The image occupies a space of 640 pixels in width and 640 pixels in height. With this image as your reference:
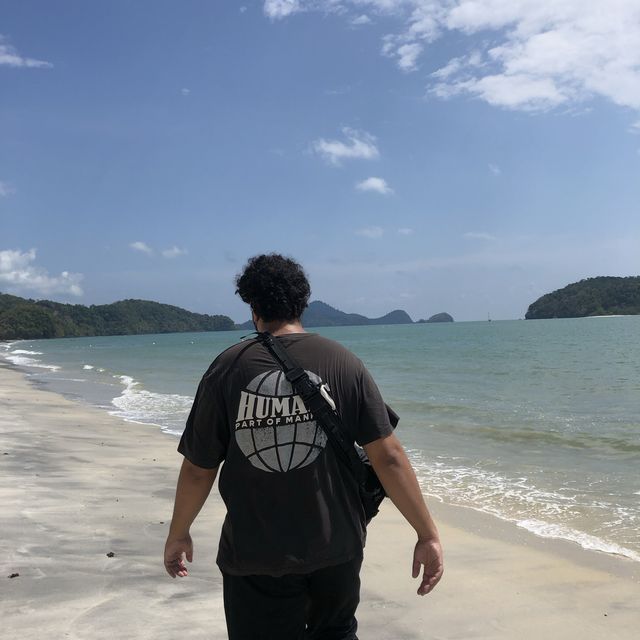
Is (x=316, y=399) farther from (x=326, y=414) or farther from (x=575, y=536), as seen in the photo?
(x=575, y=536)

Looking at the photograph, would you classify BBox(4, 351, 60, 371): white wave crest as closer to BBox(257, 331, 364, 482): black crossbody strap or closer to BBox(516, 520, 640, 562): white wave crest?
BBox(516, 520, 640, 562): white wave crest

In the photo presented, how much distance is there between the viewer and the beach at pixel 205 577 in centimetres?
379

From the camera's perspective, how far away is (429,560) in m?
2.36

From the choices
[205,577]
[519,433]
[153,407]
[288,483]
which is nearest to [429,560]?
[288,483]

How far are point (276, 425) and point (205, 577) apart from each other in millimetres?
2758

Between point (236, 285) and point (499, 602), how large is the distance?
126 inches

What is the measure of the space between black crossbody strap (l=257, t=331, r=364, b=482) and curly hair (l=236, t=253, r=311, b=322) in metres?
0.19

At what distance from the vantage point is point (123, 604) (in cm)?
391

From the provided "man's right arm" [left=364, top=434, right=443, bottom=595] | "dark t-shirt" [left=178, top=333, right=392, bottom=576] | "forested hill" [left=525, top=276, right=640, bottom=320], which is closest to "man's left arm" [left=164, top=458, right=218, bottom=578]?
"dark t-shirt" [left=178, top=333, right=392, bottom=576]

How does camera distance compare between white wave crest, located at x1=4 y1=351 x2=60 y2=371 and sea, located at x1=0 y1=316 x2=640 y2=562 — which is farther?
white wave crest, located at x1=4 y1=351 x2=60 y2=371

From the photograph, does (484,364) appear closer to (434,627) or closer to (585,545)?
(585,545)

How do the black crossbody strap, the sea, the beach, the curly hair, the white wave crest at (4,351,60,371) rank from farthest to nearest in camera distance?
the white wave crest at (4,351,60,371) < the sea < the beach < the curly hair < the black crossbody strap

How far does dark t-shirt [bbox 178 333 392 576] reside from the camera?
2.16m

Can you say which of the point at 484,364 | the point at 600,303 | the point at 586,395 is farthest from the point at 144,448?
the point at 600,303
